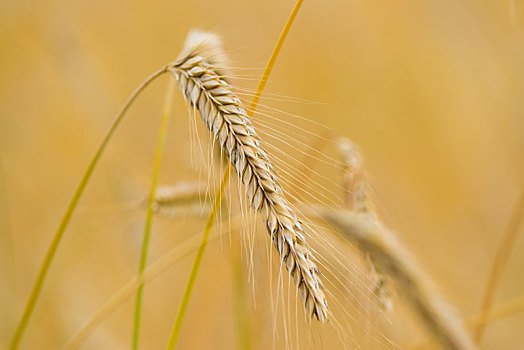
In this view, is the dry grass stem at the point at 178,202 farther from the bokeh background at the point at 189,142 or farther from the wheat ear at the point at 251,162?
the wheat ear at the point at 251,162

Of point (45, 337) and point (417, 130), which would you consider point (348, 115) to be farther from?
point (45, 337)

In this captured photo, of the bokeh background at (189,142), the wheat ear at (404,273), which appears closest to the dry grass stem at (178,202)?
the bokeh background at (189,142)

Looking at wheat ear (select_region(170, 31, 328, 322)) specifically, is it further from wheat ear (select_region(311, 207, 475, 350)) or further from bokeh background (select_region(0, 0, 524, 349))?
bokeh background (select_region(0, 0, 524, 349))

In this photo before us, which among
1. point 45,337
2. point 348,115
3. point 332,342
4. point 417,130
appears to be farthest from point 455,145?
point 45,337

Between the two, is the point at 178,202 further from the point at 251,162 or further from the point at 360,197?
the point at 251,162

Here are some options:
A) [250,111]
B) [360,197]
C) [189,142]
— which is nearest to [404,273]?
[360,197]
